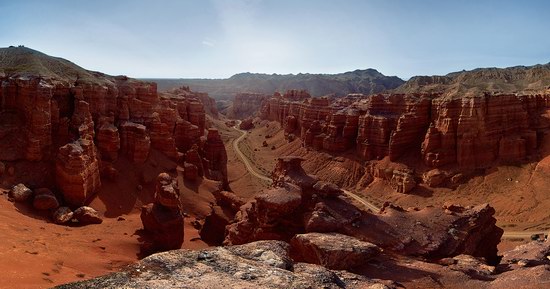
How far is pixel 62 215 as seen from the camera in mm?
29609

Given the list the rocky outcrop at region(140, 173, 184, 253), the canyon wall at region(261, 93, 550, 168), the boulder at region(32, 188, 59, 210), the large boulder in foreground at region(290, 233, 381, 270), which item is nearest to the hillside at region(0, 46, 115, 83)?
the boulder at region(32, 188, 59, 210)

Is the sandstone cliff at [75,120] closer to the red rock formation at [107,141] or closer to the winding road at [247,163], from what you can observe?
the red rock formation at [107,141]

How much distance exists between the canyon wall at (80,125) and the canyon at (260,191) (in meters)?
0.12

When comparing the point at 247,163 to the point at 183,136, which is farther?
the point at 247,163

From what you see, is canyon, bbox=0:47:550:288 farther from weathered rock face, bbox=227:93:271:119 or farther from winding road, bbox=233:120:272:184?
weathered rock face, bbox=227:93:271:119

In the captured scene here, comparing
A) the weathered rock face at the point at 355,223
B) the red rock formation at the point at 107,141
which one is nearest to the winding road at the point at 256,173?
the weathered rock face at the point at 355,223

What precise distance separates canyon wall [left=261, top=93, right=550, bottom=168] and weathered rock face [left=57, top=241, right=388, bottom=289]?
42013 mm

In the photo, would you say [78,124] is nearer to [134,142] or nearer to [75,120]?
[75,120]

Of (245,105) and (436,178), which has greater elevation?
(245,105)

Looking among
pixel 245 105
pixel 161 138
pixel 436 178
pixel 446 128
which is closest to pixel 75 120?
pixel 161 138

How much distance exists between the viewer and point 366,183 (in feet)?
177

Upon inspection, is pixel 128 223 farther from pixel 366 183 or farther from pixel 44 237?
pixel 366 183

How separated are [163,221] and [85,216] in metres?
6.67

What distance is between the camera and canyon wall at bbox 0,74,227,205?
32.5m
